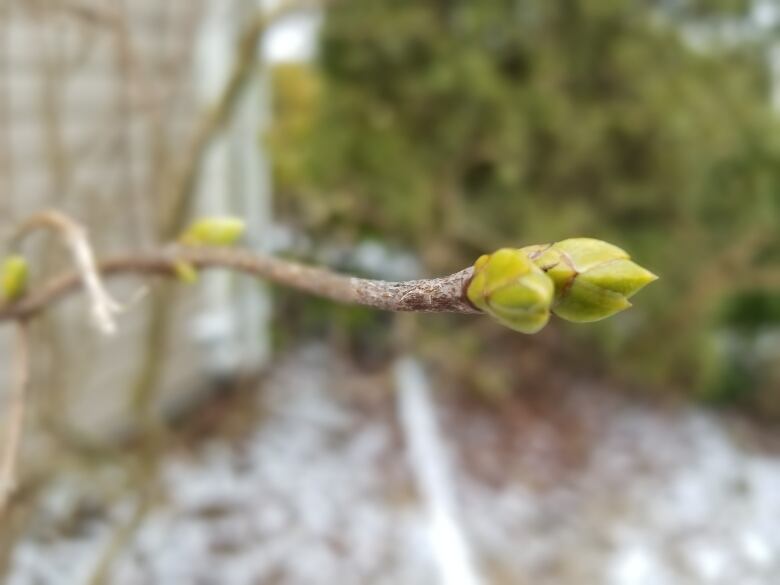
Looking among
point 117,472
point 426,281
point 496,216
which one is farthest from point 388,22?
point 426,281

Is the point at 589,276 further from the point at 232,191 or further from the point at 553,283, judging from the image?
the point at 232,191

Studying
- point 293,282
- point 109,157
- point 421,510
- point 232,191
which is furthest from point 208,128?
point 232,191

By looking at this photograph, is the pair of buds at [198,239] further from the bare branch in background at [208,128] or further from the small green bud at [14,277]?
the bare branch in background at [208,128]

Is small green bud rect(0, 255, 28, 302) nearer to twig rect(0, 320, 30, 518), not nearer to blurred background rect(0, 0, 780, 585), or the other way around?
twig rect(0, 320, 30, 518)

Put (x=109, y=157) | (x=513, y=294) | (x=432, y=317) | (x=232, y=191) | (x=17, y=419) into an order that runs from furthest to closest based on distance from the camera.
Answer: (x=432, y=317) < (x=232, y=191) < (x=109, y=157) < (x=17, y=419) < (x=513, y=294)

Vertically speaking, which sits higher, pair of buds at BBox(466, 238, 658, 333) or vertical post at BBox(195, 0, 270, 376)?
pair of buds at BBox(466, 238, 658, 333)

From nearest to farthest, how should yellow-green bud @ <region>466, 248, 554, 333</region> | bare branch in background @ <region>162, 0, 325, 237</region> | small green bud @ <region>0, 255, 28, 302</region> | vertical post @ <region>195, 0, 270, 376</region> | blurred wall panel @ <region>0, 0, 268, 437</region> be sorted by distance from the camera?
yellow-green bud @ <region>466, 248, 554, 333</region>, small green bud @ <region>0, 255, 28, 302</region>, bare branch in background @ <region>162, 0, 325, 237</region>, blurred wall panel @ <region>0, 0, 268, 437</region>, vertical post @ <region>195, 0, 270, 376</region>

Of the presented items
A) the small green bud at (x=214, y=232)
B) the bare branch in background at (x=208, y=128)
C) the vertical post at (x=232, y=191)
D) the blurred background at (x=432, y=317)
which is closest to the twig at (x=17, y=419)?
the small green bud at (x=214, y=232)

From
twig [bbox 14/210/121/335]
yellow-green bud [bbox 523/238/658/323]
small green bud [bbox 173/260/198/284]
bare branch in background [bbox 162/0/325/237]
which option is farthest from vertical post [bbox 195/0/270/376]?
yellow-green bud [bbox 523/238/658/323]
